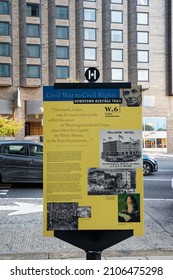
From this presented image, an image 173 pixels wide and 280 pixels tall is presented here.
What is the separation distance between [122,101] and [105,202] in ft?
3.54

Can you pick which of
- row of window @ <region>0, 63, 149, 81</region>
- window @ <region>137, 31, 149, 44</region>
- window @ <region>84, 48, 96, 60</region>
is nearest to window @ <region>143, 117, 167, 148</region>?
row of window @ <region>0, 63, 149, 81</region>

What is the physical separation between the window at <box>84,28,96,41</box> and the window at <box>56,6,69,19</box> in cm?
312

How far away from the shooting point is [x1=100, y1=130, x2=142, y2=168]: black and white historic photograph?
12.5ft

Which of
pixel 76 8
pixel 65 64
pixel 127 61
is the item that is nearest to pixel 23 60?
pixel 65 64

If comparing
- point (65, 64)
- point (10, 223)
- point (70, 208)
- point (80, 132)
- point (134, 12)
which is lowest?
point (10, 223)

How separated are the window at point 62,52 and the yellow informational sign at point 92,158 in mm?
44617

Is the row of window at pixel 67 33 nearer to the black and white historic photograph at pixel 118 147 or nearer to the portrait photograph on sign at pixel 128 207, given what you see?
the black and white historic photograph at pixel 118 147

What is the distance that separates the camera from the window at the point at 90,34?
1877 inches

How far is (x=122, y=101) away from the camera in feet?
12.6

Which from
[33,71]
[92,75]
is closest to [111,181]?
[92,75]

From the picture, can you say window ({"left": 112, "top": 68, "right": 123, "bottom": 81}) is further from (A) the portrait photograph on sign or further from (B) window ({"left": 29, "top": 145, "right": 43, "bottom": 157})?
(A) the portrait photograph on sign

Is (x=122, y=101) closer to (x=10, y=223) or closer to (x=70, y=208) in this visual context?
(x=70, y=208)

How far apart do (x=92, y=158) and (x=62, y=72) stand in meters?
44.7

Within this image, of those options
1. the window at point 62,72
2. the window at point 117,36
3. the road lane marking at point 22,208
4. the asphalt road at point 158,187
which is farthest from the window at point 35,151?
the window at point 117,36
